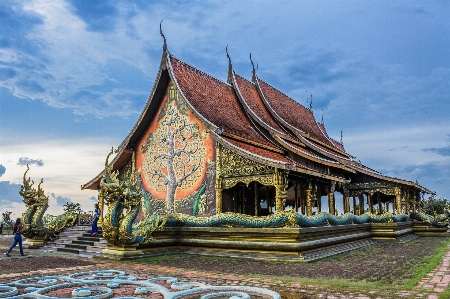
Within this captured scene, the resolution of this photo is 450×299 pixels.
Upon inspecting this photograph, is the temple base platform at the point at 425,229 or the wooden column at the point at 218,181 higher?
the wooden column at the point at 218,181

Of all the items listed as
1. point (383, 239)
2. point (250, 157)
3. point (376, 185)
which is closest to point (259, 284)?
point (250, 157)

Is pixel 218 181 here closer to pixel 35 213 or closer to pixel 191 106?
pixel 191 106

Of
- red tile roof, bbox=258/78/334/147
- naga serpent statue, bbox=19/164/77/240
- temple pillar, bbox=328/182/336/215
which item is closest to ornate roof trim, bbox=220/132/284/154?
temple pillar, bbox=328/182/336/215

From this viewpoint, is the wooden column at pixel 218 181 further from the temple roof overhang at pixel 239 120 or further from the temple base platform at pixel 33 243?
the temple base platform at pixel 33 243

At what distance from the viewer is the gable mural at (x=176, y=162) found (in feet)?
39.5

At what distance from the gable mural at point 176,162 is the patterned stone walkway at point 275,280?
416 cm

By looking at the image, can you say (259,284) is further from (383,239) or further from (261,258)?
(383,239)

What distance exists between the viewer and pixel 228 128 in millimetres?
12641

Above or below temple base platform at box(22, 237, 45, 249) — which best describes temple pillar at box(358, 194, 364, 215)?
above

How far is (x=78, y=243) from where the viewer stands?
1187 cm

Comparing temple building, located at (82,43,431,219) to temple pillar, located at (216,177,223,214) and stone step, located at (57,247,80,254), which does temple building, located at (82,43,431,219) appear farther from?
stone step, located at (57,247,80,254)

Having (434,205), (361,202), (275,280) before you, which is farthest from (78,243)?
(434,205)

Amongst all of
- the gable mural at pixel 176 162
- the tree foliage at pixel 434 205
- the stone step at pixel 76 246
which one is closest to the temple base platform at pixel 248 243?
the gable mural at pixel 176 162

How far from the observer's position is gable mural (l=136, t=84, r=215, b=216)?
12.1 metres
